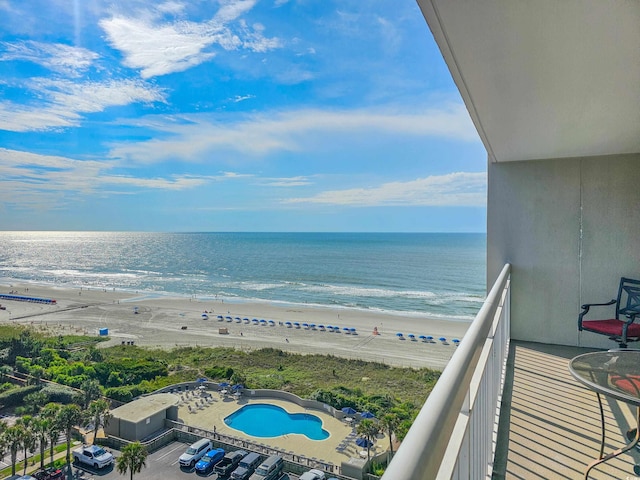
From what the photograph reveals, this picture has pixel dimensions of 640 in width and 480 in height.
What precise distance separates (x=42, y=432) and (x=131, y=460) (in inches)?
115

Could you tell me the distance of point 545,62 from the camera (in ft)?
5.38

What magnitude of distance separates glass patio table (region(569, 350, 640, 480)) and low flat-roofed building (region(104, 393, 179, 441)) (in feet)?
38.3

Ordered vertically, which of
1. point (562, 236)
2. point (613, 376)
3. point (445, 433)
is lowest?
point (613, 376)

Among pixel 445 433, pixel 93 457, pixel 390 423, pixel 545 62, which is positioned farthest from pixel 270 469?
pixel 445 433

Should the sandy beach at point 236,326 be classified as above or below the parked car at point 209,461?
above

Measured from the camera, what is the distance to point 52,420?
33.3ft

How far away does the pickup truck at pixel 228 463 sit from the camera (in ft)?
29.6

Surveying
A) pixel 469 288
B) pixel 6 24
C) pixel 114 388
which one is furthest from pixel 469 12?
pixel 6 24

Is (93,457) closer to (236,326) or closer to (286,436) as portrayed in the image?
(286,436)

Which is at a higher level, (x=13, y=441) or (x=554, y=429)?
(x=554, y=429)

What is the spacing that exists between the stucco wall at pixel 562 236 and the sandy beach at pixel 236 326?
9.76 m

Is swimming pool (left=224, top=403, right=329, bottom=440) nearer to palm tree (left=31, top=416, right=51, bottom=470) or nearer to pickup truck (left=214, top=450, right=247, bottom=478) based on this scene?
pickup truck (left=214, top=450, right=247, bottom=478)

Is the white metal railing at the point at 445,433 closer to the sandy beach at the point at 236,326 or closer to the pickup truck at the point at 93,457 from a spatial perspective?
the pickup truck at the point at 93,457

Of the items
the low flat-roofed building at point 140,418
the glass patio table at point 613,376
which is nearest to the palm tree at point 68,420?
the low flat-roofed building at point 140,418
